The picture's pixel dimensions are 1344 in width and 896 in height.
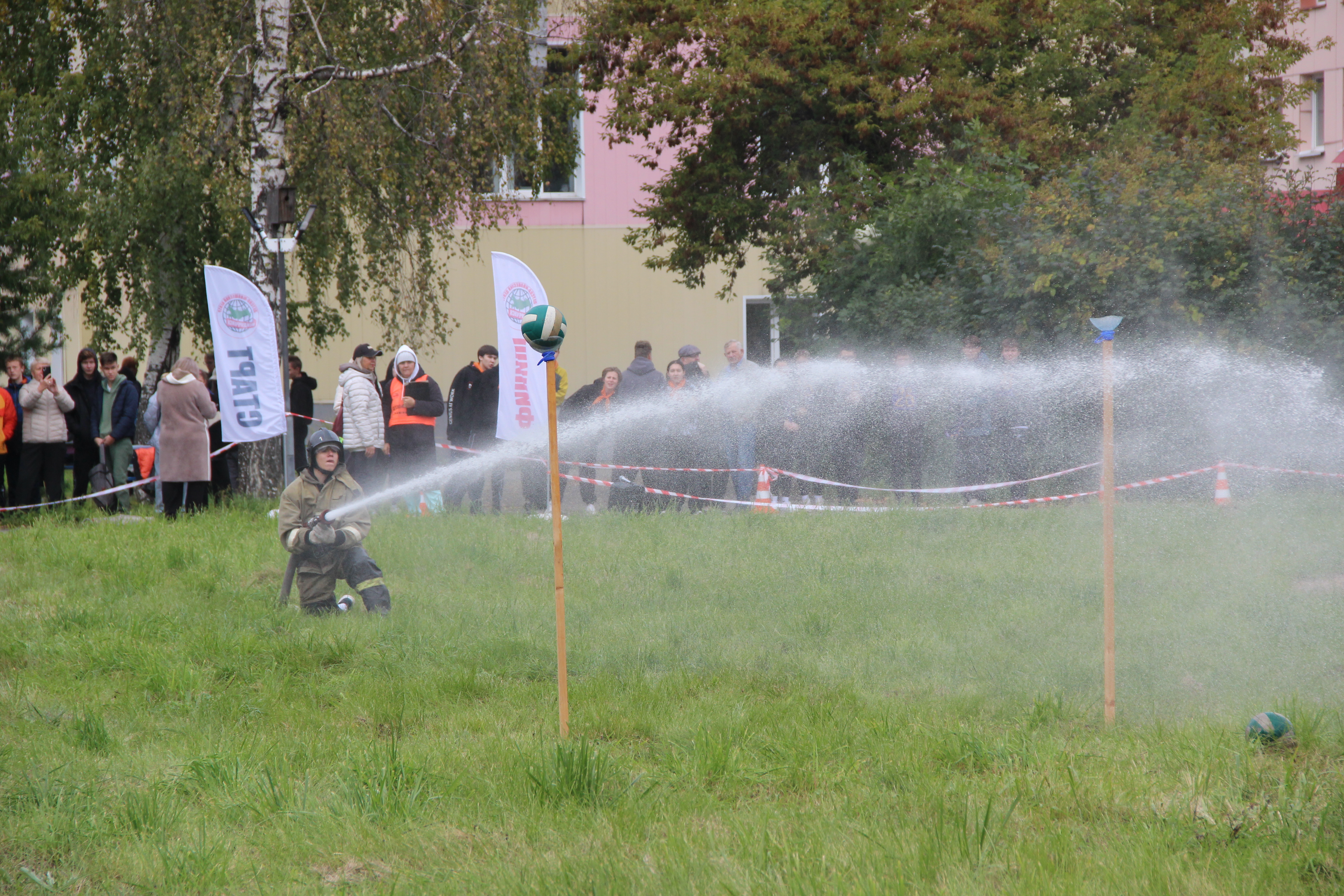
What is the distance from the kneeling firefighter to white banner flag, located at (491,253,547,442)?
11.8ft

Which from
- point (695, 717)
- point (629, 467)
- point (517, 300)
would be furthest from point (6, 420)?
point (695, 717)

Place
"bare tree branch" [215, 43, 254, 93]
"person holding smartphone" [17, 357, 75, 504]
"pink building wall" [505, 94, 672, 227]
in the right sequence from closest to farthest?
"person holding smartphone" [17, 357, 75, 504] < "bare tree branch" [215, 43, 254, 93] < "pink building wall" [505, 94, 672, 227]

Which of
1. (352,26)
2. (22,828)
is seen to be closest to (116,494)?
(352,26)

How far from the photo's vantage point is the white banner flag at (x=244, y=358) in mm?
12914

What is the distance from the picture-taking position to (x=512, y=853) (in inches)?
174

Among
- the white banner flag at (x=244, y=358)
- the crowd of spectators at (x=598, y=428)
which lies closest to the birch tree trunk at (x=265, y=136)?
the crowd of spectators at (x=598, y=428)

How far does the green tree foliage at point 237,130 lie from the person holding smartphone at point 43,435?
10.1 ft

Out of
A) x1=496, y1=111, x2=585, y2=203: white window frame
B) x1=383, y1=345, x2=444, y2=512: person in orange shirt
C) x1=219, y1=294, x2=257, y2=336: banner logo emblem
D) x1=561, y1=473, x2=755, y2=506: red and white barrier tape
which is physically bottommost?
x1=561, y1=473, x2=755, y2=506: red and white barrier tape

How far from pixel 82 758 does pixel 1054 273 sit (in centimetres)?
1166

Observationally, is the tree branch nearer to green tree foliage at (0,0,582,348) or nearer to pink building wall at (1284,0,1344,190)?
green tree foliage at (0,0,582,348)

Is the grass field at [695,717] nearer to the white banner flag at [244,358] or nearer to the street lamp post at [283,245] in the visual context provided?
the white banner flag at [244,358]

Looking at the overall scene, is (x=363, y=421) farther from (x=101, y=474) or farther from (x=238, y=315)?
(x=101, y=474)

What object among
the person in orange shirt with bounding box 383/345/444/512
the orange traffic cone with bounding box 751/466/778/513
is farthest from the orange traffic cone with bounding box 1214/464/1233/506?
the person in orange shirt with bounding box 383/345/444/512

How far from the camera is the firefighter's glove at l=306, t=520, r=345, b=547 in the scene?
8.45m
